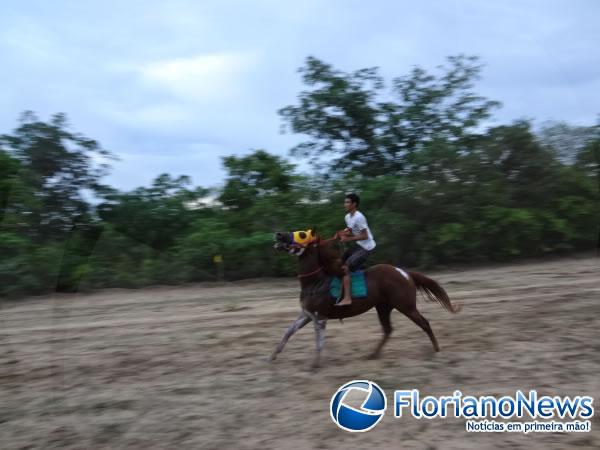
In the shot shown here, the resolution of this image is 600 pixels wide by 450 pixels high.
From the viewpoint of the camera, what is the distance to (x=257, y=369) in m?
6.91

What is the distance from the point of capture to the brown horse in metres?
6.86

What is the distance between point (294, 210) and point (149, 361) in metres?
8.89

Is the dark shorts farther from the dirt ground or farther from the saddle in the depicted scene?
the dirt ground

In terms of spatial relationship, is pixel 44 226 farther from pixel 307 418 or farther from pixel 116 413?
pixel 307 418

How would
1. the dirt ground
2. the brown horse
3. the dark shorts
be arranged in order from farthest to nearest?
the dark shorts, the brown horse, the dirt ground

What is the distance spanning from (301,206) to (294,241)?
9259 mm

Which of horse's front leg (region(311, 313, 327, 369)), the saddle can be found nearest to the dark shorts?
the saddle

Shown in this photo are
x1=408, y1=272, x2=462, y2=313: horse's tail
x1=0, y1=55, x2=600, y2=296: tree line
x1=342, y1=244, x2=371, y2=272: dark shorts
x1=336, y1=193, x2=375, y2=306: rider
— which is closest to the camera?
x1=336, y1=193, x2=375, y2=306: rider

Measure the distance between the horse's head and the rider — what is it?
0.41 metres

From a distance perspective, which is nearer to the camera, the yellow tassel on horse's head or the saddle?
the yellow tassel on horse's head

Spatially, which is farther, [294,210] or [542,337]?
[294,210]

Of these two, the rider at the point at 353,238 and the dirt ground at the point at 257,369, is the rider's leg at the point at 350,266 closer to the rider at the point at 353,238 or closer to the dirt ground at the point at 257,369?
the rider at the point at 353,238

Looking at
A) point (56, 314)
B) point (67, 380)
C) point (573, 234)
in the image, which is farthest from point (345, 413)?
point (573, 234)

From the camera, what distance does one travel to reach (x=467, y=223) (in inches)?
Answer: 606
